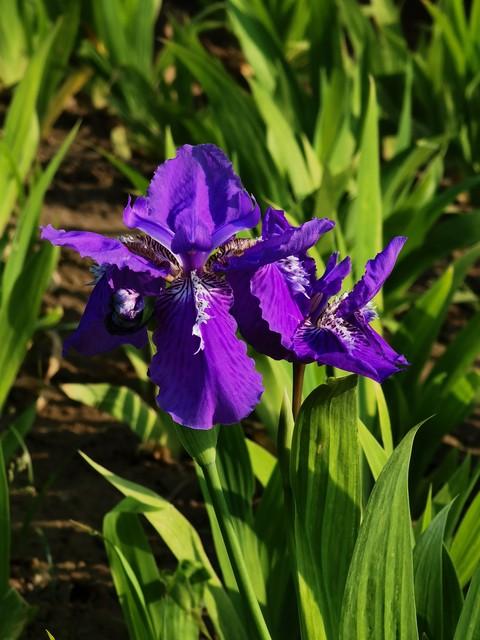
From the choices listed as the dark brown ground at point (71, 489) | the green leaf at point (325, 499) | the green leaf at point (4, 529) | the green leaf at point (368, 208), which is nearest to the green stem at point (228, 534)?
the green leaf at point (325, 499)

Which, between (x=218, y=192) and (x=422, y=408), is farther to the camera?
(x=422, y=408)

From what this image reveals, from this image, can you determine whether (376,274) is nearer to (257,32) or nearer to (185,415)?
(185,415)

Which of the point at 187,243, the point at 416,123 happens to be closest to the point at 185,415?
the point at 187,243

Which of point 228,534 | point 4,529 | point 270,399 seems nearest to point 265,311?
point 228,534

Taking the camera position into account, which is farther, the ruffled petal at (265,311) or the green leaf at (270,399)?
the green leaf at (270,399)

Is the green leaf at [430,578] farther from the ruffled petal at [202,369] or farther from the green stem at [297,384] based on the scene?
the ruffled petal at [202,369]

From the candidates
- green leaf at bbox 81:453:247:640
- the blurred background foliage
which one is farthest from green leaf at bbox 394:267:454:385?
green leaf at bbox 81:453:247:640
